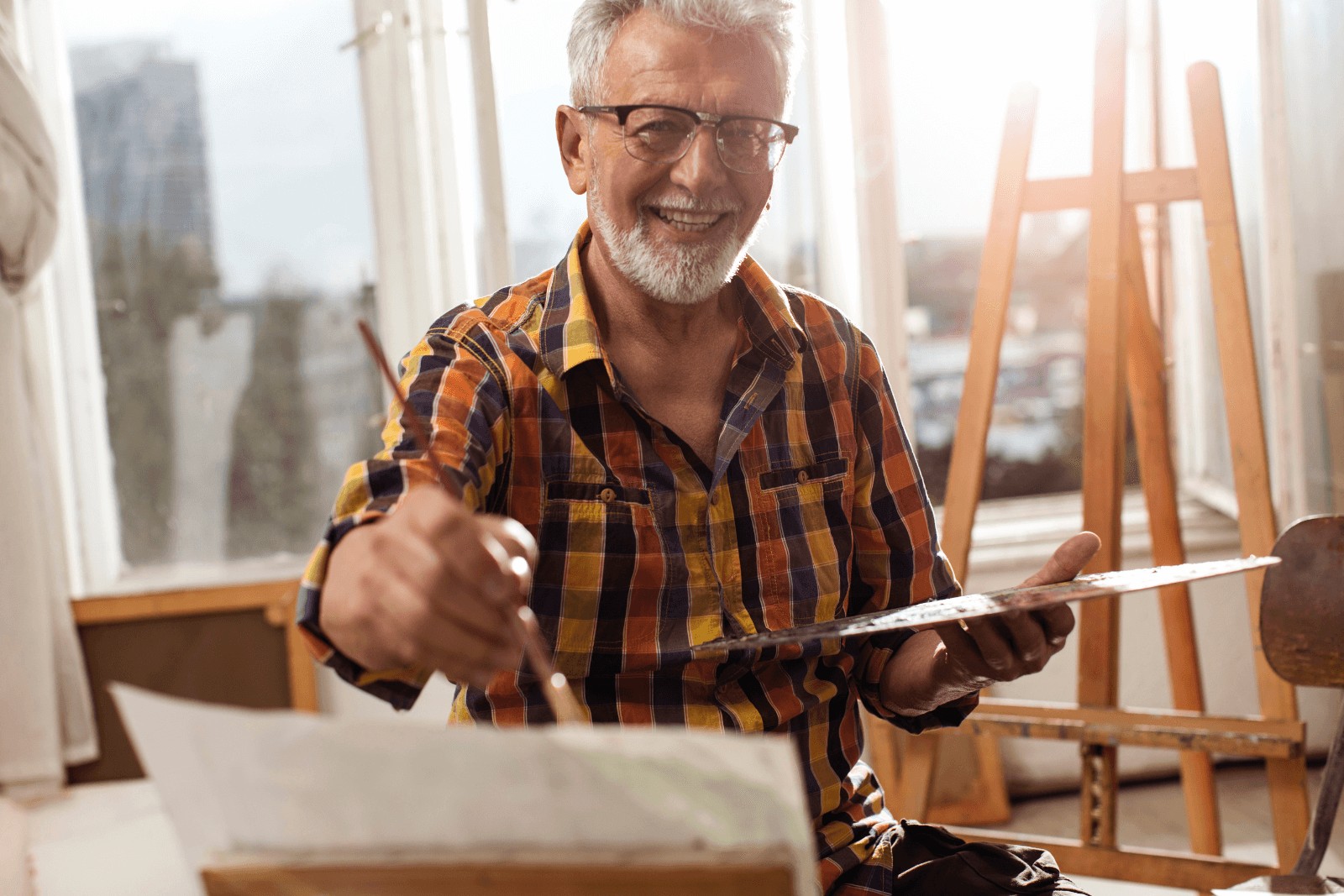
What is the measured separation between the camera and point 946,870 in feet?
4.07

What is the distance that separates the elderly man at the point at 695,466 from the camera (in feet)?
3.98

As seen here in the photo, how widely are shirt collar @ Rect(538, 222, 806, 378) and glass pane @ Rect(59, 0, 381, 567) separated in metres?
1.66

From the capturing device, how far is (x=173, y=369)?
286cm

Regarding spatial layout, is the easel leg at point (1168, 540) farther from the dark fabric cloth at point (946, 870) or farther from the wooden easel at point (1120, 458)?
the dark fabric cloth at point (946, 870)

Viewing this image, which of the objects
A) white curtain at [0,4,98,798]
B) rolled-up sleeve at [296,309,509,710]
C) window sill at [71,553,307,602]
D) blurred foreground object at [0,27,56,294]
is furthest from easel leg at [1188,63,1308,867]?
white curtain at [0,4,98,798]

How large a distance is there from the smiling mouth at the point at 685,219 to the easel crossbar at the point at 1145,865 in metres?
1.01

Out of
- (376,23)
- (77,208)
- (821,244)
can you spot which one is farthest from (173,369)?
(821,244)

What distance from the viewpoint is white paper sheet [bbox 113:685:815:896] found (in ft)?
1.84

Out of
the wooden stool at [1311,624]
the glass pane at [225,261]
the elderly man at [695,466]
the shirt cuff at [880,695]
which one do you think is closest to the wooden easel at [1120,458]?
the wooden stool at [1311,624]

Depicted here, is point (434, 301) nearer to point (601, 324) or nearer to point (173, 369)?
point (173, 369)

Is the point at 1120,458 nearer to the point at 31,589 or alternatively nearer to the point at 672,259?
the point at 672,259

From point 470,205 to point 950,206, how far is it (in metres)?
1.21

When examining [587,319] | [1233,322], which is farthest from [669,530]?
[1233,322]

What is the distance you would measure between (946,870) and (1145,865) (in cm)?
78
